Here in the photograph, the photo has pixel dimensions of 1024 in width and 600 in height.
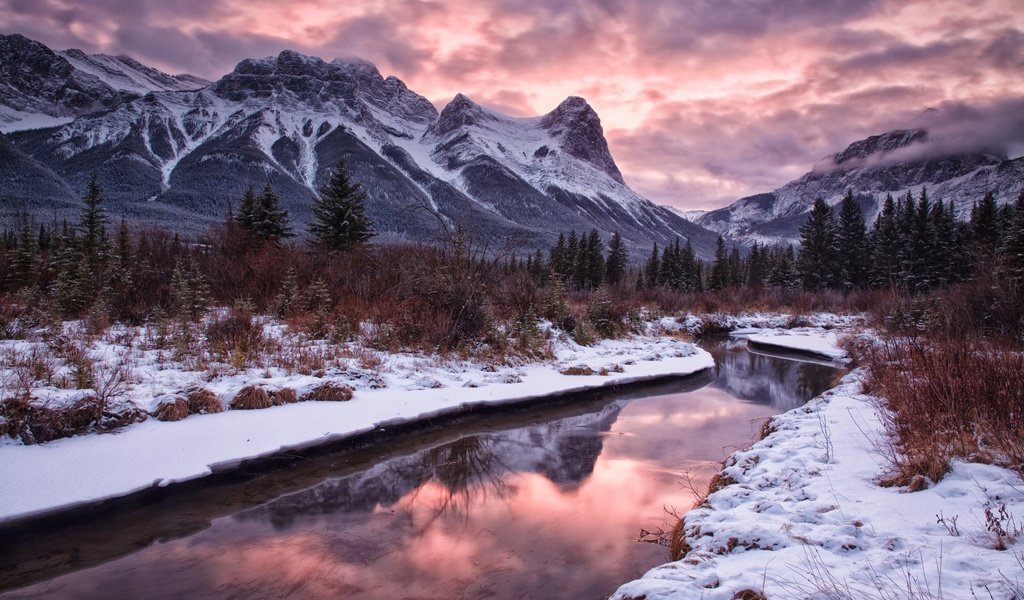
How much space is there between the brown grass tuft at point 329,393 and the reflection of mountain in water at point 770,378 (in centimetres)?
938

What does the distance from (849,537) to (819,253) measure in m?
48.2

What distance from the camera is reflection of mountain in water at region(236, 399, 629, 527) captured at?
19.4 feet

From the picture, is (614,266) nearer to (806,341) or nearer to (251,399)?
(806,341)

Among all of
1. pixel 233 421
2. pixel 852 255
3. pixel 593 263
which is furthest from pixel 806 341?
pixel 593 263

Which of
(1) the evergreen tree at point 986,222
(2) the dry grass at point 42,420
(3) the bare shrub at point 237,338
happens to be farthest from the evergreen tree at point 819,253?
(2) the dry grass at point 42,420

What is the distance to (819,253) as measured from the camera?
44469mm

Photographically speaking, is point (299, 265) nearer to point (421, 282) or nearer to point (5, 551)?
point (421, 282)

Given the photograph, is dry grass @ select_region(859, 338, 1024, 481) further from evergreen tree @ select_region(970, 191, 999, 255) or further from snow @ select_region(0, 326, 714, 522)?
evergreen tree @ select_region(970, 191, 999, 255)

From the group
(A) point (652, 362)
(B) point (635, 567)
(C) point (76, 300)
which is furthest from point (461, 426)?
(C) point (76, 300)

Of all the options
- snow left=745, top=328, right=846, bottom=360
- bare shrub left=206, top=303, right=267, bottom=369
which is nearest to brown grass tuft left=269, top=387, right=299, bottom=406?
bare shrub left=206, top=303, right=267, bottom=369

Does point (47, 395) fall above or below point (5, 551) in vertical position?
above

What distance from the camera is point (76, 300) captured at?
11.8 meters

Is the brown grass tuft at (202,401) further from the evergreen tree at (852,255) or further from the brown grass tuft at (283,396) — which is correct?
the evergreen tree at (852,255)

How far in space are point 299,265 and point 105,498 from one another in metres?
12.0
